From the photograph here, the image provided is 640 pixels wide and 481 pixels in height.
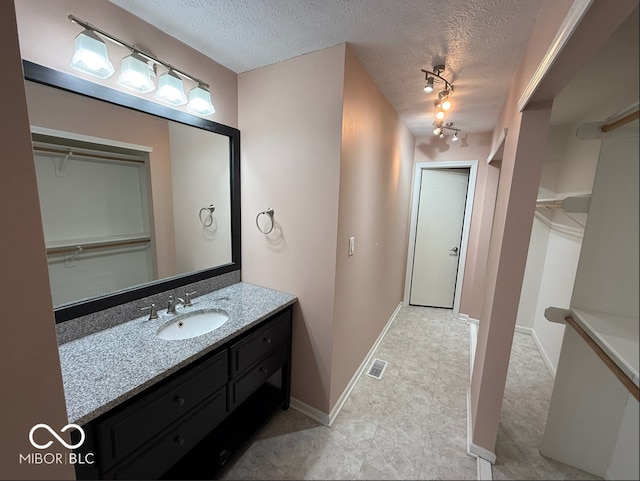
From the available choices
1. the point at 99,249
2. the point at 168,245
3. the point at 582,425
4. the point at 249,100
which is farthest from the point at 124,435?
the point at 249,100

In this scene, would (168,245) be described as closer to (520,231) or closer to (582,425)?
(520,231)

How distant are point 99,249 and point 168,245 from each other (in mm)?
326

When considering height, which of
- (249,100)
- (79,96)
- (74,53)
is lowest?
(79,96)

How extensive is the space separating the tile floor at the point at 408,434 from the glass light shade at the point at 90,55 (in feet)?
6.50

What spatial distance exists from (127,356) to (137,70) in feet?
4.10

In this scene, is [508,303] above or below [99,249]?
below

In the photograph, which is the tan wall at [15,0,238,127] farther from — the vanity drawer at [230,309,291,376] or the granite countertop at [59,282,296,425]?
the vanity drawer at [230,309,291,376]

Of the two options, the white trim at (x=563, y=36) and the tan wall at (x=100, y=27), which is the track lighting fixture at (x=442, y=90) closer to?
the white trim at (x=563, y=36)

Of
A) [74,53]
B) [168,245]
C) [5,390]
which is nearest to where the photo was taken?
[5,390]

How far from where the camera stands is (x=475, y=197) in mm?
3037

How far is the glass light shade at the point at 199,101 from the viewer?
1447 millimetres

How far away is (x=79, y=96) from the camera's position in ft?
3.62

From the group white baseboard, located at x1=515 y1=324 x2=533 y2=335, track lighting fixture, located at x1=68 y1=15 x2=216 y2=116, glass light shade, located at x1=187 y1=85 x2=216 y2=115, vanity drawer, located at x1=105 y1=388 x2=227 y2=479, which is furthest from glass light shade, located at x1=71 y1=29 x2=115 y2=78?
white baseboard, located at x1=515 y1=324 x2=533 y2=335

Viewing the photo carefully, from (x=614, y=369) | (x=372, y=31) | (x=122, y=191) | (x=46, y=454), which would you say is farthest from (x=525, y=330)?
(x=122, y=191)
